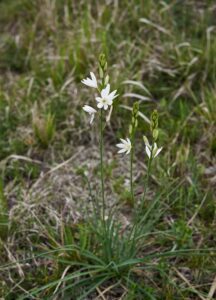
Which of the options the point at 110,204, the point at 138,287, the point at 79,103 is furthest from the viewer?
the point at 79,103

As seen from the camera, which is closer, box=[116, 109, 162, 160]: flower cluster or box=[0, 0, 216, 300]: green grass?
box=[116, 109, 162, 160]: flower cluster

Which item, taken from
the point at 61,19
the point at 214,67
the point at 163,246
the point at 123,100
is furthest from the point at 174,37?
the point at 163,246

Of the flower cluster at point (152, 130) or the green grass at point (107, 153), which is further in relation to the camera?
the green grass at point (107, 153)

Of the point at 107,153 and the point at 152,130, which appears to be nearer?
the point at 152,130

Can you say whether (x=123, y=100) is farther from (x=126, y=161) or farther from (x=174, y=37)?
(x=174, y=37)

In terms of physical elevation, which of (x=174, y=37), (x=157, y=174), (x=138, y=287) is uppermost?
(x=174, y=37)

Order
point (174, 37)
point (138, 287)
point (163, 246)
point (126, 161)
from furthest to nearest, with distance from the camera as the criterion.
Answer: point (174, 37), point (126, 161), point (163, 246), point (138, 287)

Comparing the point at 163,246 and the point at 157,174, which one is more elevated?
the point at 157,174

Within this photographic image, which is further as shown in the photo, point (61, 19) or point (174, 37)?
point (61, 19)
